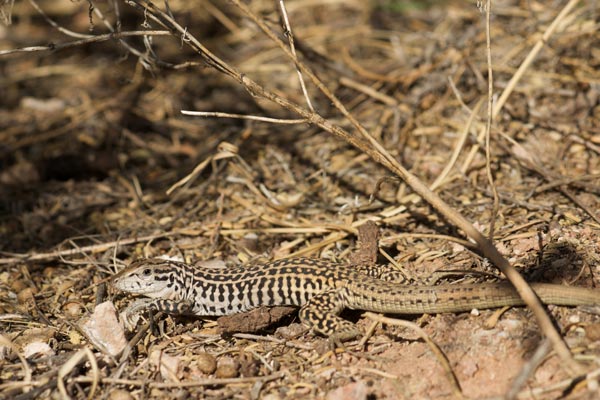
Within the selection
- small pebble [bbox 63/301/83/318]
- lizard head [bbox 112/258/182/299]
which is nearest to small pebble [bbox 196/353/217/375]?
lizard head [bbox 112/258/182/299]

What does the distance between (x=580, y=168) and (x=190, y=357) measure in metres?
3.51

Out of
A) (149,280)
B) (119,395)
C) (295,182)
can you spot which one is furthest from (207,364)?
(295,182)

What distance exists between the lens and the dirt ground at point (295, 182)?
358cm

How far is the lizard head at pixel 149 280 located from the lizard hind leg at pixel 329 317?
1009 mm

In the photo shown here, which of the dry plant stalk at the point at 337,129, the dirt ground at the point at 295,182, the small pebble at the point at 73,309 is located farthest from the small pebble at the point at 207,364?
the dry plant stalk at the point at 337,129

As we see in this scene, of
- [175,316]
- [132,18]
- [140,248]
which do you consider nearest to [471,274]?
[175,316]

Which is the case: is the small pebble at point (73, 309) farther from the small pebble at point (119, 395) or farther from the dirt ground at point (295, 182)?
the small pebble at point (119, 395)

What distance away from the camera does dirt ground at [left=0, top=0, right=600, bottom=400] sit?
3.58 m

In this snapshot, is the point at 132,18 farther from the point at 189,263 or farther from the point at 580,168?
the point at 580,168

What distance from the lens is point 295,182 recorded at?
18.3 feet

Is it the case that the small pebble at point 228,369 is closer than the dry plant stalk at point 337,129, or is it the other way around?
the dry plant stalk at point 337,129

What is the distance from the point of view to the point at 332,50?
291 inches

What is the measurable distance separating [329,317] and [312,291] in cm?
26

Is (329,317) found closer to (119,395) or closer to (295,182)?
(119,395)
